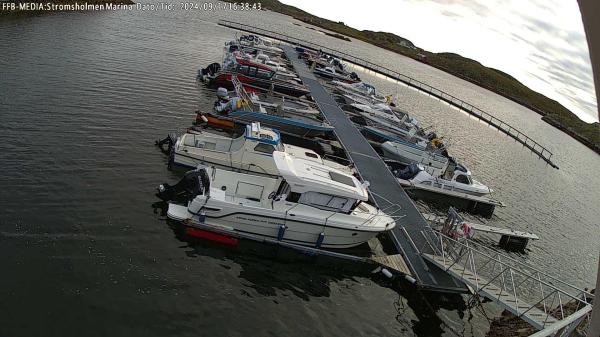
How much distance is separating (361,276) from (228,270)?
22.9 ft

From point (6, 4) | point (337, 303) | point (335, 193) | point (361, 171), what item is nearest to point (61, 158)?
point (335, 193)

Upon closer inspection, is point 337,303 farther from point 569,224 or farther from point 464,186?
point 569,224

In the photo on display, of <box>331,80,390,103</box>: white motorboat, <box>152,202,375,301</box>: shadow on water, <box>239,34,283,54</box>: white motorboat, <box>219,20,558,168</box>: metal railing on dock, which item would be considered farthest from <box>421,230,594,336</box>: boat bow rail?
<box>239,34,283,54</box>: white motorboat

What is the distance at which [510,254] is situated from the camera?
29922 millimetres

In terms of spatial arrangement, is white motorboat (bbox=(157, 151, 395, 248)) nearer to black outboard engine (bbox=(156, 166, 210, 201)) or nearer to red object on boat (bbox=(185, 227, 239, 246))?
black outboard engine (bbox=(156, 166, 210, 201))

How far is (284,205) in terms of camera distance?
22.4 metres

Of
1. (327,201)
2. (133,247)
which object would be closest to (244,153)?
(327,201)

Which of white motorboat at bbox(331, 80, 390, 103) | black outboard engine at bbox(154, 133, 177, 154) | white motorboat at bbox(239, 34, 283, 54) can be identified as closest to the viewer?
black outboard engine at bbox(154, 133, 177, 154)

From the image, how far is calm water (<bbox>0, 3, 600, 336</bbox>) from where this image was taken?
16.3 m

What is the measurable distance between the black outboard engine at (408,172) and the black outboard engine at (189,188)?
707 inches

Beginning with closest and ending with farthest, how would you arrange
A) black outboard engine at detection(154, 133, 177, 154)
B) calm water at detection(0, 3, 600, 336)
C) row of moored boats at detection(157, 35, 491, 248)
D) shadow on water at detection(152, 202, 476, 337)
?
calm water at detection(0, 3, 600, 336), shadow on water at detection(152, 202, 476, 337), row of moored boats at detection(157, 35, 491, 248), black outboard engine at detection(154, 133, 177, 154)

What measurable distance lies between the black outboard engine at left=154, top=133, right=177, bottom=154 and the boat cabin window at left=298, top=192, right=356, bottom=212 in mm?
11511

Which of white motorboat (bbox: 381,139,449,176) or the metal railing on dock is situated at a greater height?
the metal railing on dock

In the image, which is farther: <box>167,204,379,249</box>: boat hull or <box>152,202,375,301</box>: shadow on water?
<box>167,204,379,249</box>: boat hull
